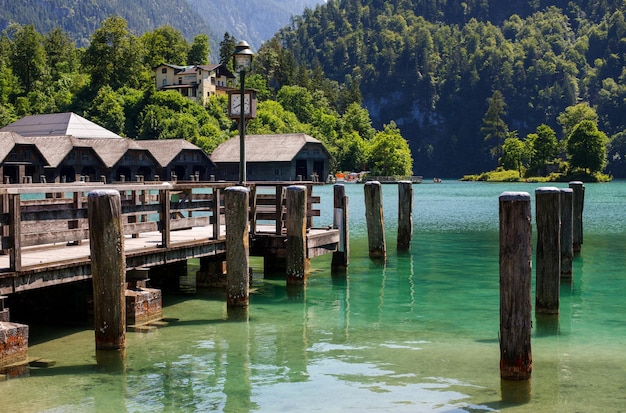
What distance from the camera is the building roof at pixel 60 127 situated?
105625 mm

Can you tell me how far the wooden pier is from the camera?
38.3ft

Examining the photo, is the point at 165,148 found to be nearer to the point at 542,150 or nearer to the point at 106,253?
the point at 542,150

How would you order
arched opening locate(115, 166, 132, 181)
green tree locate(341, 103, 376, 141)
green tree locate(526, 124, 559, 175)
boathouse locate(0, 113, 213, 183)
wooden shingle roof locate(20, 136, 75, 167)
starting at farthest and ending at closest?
green tree locate(341, 103, 376, 141), green tree locate(526, 124, 559, 175), arched opening locate(115, 166, 132, 181), wooden shingle roof locate(20, 136, 75, 167), boathouse locate(0, 113, 213, 183)

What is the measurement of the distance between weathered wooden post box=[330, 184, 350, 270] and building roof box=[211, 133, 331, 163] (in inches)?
3149

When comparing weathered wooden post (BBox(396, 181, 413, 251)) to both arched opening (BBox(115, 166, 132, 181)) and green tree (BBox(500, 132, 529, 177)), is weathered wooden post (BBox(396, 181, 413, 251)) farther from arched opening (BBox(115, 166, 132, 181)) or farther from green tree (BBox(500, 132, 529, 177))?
green tree (BBox(500, 132, 529, 177))

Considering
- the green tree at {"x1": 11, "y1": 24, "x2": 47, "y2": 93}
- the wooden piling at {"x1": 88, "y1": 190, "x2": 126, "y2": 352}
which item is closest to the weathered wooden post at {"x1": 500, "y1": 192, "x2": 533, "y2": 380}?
the wooden piling at {"x1": 88, "y1": 190, "x2": 126, "y2": 352}

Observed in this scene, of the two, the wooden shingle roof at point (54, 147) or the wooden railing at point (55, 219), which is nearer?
the wooden railing at point (55, 219)

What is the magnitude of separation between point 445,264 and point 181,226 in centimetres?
1209

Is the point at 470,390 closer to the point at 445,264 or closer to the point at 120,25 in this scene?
the point at 445,264

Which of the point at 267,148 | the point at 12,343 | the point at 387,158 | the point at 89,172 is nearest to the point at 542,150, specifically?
the point at 387,158

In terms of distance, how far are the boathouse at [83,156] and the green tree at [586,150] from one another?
6251 cm

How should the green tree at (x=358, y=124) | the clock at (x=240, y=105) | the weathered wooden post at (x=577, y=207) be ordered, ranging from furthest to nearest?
1. the green tree at (x=358, y=124)
2. the weathered wooden post at (x=577, y=207)
3. the clock at (x=240, y=105)

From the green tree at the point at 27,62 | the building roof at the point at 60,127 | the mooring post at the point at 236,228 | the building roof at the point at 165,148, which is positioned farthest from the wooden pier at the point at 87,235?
the green tree at the point at 27,62

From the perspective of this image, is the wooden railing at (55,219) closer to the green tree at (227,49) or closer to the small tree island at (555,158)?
the small tree island at (555,158)
